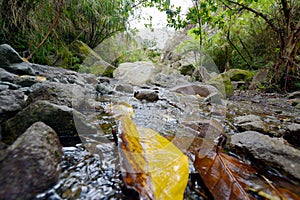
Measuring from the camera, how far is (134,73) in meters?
3.60

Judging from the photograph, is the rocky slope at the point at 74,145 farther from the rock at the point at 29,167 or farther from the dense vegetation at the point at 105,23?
the dense vegetation at the point at 105,23

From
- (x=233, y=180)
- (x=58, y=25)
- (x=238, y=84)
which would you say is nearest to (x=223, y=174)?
(x=233, y=180)

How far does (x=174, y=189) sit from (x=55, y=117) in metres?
0.65

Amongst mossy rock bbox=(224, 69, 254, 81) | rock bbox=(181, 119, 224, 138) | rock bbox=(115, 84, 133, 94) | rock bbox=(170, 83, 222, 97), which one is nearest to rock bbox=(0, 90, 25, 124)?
rock bbox=(181, 119, 224, 138)

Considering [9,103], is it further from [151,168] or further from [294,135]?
[294,135]

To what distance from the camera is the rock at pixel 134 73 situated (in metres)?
3.43

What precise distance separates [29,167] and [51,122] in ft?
1.22

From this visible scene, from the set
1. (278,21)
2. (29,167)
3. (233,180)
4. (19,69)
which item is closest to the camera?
(29,167)

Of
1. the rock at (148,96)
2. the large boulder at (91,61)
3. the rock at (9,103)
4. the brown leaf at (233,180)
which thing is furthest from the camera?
the large boulder at (91,61)

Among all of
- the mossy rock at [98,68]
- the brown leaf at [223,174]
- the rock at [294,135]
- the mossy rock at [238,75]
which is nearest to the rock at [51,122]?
the brown leaf at [223,174]

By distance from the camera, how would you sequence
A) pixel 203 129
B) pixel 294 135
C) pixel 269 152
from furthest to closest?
pixel 203 129
pixel 294 135
pixel 269 152

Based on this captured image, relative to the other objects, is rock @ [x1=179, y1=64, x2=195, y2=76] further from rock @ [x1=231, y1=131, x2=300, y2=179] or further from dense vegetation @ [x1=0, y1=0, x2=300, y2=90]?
rock @ [x1=231, y1=131, x2=300, y2=179]

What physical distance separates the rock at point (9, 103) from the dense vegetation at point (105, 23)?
2.48m

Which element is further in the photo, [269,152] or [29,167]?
[269,152]
